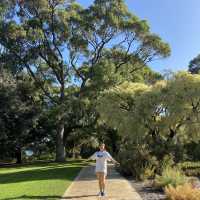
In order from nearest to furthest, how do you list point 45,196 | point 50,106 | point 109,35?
point 45,196 < point 109,35 < point 50,106

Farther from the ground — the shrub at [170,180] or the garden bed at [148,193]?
the shrub at [170,180]

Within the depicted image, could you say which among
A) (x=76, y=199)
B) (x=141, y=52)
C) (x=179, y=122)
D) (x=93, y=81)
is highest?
(x=141, y=52)

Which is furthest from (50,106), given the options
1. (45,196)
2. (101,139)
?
(45,196)

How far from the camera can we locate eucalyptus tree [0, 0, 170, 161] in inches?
1939

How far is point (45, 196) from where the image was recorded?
1638 cm

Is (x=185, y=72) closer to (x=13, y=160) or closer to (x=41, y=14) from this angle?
(x=41, y=14)

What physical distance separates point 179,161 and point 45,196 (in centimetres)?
1248

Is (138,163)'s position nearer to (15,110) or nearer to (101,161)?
(101,161)

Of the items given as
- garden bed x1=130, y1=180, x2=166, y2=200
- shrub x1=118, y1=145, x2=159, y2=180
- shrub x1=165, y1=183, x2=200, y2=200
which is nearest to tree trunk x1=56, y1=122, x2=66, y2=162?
shrub x1=118, y1=145, x2=159, y2=180

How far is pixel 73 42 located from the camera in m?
50.2

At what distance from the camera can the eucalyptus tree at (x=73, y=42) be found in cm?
4925

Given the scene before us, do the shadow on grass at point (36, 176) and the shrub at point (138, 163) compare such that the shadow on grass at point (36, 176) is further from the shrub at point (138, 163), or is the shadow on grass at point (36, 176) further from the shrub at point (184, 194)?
the shrub at point (184, 194)

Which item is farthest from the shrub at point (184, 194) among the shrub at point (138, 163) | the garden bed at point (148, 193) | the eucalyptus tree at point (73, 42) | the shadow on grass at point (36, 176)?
the eucalyptus tree at point (73, 42)

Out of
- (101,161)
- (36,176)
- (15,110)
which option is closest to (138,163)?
(36,176)
